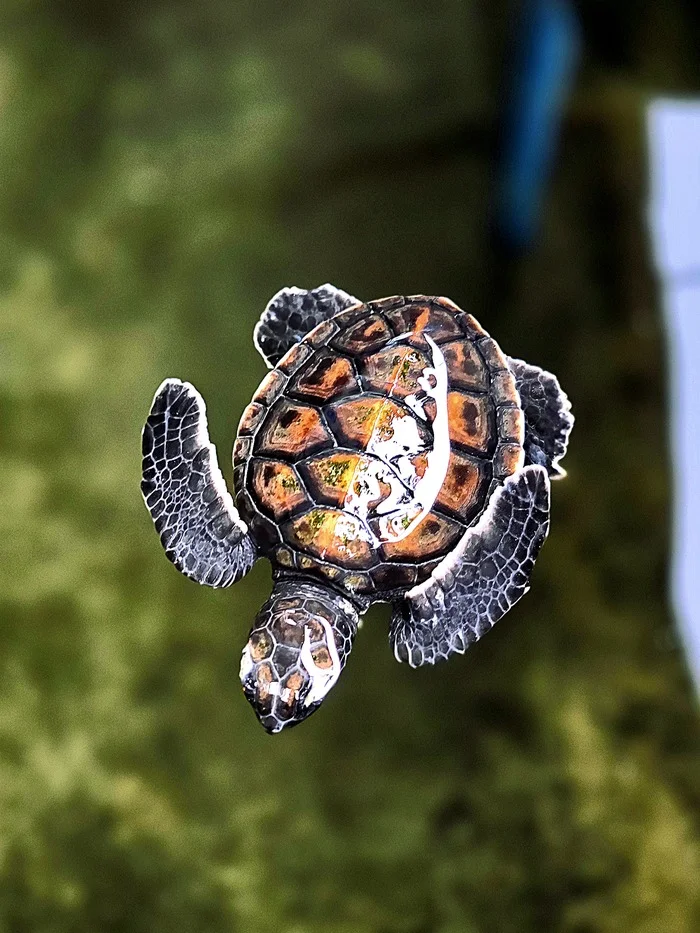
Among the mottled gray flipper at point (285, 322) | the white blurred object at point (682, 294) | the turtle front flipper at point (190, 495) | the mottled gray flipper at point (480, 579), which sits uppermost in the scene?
the white blurred object at point (682, 294)

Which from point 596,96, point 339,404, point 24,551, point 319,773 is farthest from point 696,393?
point 24,551

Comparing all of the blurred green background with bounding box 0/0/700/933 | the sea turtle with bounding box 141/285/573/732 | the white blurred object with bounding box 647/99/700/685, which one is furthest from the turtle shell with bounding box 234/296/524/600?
the white blurred object with bounding box 647/99/700/685

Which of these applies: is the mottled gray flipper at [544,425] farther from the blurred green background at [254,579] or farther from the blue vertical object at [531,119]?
the blue vertical object at [531,119]

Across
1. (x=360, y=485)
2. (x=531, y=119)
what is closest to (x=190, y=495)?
(x=360, y=485)

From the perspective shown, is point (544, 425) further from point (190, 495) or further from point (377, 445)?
point (190, 495)

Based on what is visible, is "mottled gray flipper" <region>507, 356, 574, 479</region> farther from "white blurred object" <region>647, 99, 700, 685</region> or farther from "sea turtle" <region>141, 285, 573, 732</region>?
"white blurred object" <region>647, 99, 700, 685</region>

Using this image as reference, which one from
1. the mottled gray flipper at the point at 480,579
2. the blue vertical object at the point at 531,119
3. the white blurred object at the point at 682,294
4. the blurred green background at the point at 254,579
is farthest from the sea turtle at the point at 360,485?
the blue vertical object at the point at 531,119

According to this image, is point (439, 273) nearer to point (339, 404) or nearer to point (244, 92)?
point (244, 92)
